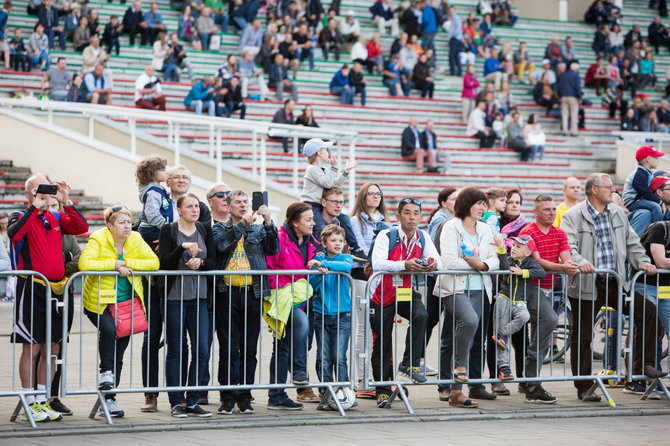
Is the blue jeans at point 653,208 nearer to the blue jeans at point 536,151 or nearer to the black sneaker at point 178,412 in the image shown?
the black sneaker at point 178,412

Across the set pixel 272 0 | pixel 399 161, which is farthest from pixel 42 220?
pixel 272 0

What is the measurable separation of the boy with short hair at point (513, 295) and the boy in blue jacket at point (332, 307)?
1.43 meters

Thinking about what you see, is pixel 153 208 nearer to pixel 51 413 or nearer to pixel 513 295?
pixel 51 413

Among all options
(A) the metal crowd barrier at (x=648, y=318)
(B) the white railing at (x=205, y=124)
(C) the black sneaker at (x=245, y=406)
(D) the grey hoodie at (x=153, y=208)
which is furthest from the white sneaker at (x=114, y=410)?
(B) the white railing at (x=205, y=124)

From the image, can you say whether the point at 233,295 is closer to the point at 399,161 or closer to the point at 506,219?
the point at 506,219

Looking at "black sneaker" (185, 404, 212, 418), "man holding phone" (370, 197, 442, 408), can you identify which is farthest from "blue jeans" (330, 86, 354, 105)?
"black sneaker" (185, 404, 212, 418)

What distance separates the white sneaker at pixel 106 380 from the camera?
8.79 m

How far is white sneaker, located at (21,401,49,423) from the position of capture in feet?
28.4

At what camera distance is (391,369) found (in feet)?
32.7

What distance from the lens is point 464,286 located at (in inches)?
392

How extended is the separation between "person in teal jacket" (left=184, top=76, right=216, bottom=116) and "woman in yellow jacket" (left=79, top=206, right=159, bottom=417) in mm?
15263

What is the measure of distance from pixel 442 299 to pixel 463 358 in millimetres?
605

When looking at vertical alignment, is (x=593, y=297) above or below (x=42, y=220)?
below

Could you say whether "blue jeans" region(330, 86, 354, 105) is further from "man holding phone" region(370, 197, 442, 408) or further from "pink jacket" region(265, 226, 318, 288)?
"pink jacket" region(265, 226, 318, 288)
